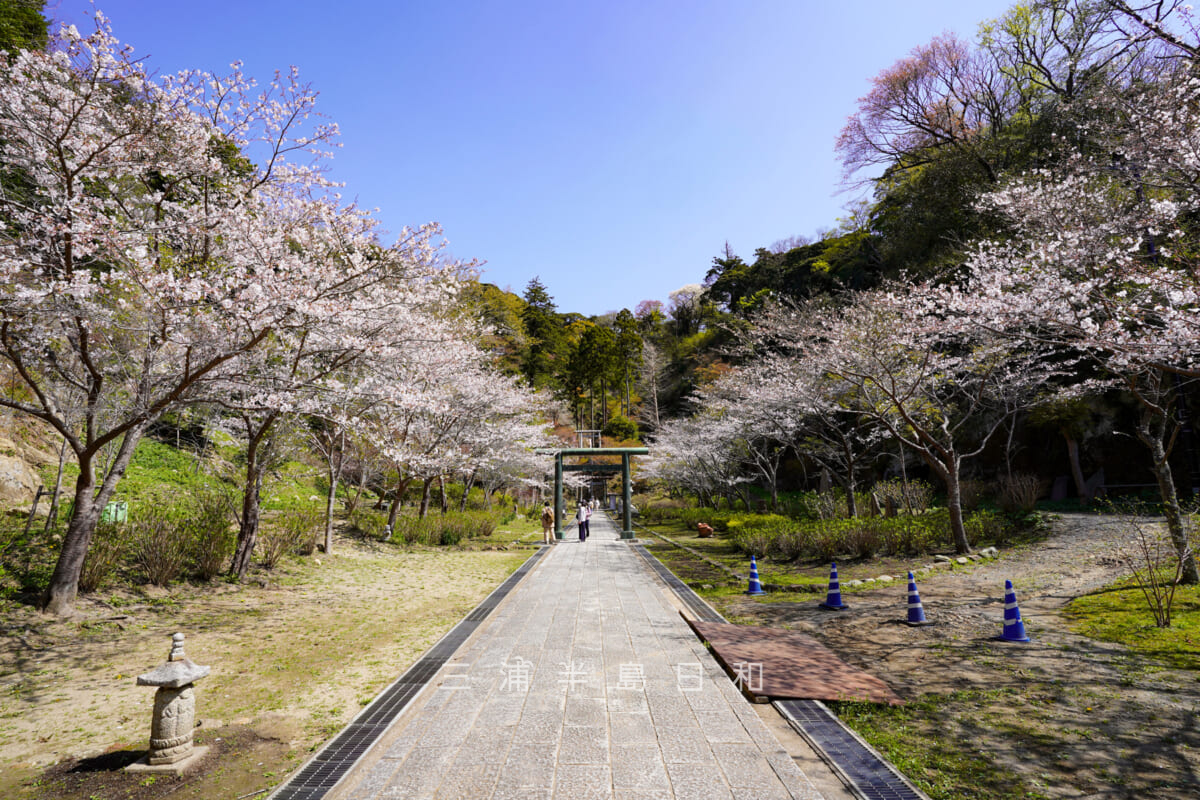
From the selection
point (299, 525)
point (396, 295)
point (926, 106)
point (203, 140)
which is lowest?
point (299, 525)

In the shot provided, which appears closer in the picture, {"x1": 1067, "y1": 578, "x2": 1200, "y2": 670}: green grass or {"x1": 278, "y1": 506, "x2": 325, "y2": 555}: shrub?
{"x1": 1067, "y1": 578, "x2": 1200, "y2": 670}: green grass

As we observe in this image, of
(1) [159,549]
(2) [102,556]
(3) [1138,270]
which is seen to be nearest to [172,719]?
(2) [102,556]

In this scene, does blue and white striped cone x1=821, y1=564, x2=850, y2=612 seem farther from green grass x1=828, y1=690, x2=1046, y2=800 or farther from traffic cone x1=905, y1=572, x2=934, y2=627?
green grass x1=828, y1=690, x2=1046, y2=800

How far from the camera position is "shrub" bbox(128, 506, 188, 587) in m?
8.78

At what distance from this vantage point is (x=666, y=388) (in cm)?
4934

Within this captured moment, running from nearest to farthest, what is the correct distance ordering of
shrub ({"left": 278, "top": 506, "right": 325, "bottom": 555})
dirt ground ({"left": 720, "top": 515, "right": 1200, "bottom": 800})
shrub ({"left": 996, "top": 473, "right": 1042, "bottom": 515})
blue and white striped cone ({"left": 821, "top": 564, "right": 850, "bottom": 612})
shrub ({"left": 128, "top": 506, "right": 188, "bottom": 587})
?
dirt ground ({"left": 720, "top": 515, "right": 1200, "bottom": 800}), blue and white striped cone ({"left": 821, "top": 564, "right": 850, "bottom": 612}), shrub ({"left": 128, "top": 506, "right": 188, "bottom": 587}), shrub ({"left": 278, "top": 506, "right": 325, "bottom": 555}), shrub ({"left": 996, "top": 473, "right": 1042, "bottom": 515})

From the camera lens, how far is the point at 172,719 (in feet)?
12.0

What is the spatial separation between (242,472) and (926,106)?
104 ft

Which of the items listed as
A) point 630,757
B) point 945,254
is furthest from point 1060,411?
point 630,757

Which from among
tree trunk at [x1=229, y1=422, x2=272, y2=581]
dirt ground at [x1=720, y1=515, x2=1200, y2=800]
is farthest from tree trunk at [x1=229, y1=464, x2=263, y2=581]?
dirt ground at [x1=720, y1=515, x2=1200, y2=800]

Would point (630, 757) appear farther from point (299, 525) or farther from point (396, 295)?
point (299, 525)

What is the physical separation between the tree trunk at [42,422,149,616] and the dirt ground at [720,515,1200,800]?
29.8 ft

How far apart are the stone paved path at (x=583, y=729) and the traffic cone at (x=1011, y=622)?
3568mm

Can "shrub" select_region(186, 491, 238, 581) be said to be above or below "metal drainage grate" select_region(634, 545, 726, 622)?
above
